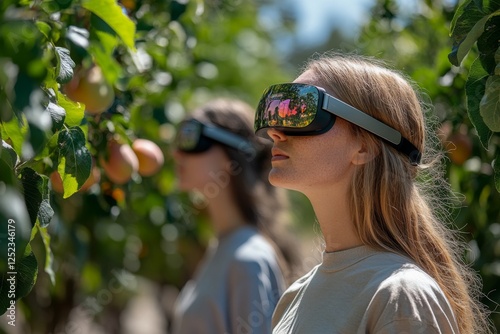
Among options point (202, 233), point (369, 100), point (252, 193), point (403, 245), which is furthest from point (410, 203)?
point (202, 233)

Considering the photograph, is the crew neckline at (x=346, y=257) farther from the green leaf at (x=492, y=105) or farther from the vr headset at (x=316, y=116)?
the green leaf at (x=492, y=105)

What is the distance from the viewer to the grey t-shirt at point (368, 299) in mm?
1617

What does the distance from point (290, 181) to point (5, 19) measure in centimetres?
85

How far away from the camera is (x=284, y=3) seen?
1102cm

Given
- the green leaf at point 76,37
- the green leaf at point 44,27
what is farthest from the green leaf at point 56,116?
the green leaf at point 76,37

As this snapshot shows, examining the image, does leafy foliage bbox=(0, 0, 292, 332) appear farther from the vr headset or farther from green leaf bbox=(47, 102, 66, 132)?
the vr headset

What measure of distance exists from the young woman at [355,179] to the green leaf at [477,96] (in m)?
0.14

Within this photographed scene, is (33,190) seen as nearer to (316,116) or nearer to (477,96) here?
(316,116)

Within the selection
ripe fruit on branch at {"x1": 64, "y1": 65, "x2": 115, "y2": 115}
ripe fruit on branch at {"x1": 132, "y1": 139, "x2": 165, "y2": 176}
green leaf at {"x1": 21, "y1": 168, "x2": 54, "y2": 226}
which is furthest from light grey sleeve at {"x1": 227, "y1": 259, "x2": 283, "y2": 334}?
green leaf at {"x1": 21, "y1": 168, "x2": 54, "y2": 226}

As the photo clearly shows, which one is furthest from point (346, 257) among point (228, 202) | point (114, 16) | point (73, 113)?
point (228, 202)

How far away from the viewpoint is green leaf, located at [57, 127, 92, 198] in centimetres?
181

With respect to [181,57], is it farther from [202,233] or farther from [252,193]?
[202,233]

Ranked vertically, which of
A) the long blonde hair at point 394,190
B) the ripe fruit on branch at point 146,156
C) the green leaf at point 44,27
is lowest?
the ripe fruit on branch at point 146,156

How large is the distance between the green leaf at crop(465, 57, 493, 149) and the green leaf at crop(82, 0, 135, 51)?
2.78 feet
